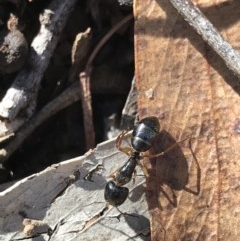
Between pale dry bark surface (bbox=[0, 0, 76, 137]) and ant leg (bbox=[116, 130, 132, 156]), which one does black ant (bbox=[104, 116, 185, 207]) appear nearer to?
ant leg (bbox=[116, 130, 132, 156])

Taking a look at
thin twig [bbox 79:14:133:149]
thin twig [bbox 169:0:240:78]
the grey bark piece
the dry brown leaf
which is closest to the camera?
thin twig [bbox 169:0:240:78]

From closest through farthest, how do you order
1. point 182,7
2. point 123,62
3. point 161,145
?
point 182,7, point 161,145, point 123,62

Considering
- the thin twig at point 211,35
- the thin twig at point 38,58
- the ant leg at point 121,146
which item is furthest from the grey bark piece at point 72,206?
the thin twig at point 211,35

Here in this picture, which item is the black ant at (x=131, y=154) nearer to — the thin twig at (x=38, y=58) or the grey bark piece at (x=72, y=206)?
the grey bark piece at (x=72, y=206)

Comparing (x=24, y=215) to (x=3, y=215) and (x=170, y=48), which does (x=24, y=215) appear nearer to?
(x=3, y=215)

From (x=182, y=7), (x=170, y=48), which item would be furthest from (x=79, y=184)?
(x=182, y=7)

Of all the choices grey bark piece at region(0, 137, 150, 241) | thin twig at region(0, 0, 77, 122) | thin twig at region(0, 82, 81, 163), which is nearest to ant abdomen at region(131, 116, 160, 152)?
grey bark piece at region(0, 137, 150, 241)

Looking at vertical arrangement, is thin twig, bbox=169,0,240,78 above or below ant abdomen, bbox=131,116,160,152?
above
